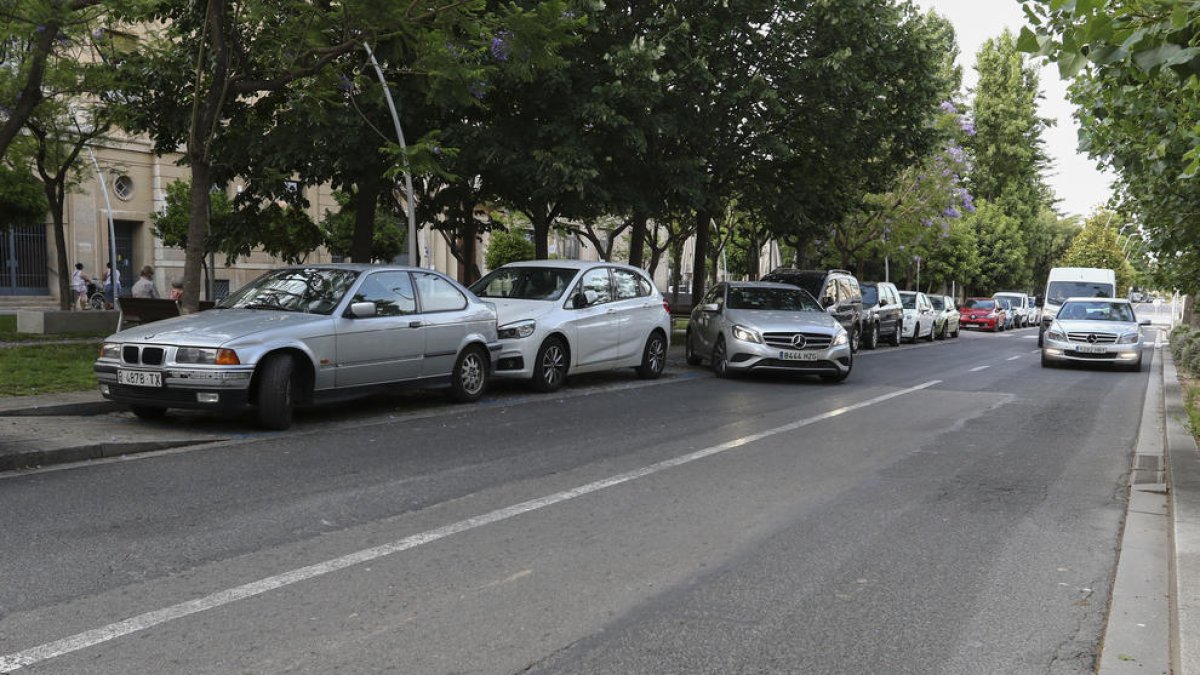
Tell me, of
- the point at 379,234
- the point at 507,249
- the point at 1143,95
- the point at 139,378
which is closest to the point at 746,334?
the point at 1143,95

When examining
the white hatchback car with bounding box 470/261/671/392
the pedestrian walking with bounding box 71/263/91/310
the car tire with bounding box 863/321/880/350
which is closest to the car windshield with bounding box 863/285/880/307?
the car tire with bounding box 863/321/880/350

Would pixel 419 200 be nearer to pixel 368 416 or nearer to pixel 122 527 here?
pixel 368 416

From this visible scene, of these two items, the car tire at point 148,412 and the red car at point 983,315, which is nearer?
the car tire at point 148,412

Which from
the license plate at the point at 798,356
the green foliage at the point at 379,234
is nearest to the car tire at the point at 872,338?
the license plate at the point at 798,356

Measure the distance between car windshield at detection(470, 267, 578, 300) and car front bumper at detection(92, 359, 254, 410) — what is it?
498cm

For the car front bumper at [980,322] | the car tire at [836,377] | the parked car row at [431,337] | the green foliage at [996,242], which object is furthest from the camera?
the green foliage at [996,242]

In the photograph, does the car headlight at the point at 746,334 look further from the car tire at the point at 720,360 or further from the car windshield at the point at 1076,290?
the car windshield at the point at 1076,290

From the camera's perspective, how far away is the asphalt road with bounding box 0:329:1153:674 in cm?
385

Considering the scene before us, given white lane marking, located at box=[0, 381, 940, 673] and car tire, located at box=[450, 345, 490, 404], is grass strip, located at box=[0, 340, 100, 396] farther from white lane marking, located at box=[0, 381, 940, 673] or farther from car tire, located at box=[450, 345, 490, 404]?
white lane marking, located at box=[0, 381, 940, 673]

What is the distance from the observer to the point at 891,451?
28.5 feet

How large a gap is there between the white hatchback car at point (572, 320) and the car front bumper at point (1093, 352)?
31.0 ft

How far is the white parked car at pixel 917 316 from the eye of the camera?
29281mm

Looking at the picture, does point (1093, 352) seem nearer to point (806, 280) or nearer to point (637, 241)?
point (806, 280)

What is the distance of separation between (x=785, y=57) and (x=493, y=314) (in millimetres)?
10012
